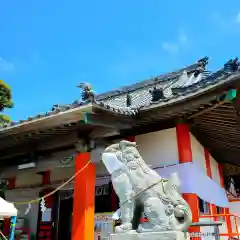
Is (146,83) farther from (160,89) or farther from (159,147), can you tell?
(159,147)

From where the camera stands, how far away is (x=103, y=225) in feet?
26.3

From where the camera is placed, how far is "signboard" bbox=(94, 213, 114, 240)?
7855mm

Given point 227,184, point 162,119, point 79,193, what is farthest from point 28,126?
point 227,184

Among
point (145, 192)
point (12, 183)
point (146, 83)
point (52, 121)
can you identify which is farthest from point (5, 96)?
point (145, 192)

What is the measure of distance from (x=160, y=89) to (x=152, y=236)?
4.44 metres

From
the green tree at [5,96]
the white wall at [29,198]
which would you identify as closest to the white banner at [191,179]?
the white wall at [29,198]

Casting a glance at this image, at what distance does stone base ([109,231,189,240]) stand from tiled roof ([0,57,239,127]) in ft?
9.29

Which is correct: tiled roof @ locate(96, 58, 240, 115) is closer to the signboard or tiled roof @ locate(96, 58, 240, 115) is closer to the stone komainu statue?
the stone komainu statue

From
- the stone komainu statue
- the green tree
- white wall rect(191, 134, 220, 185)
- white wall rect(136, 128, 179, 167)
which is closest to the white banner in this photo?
white wall rect(136, 128, 179, 167)

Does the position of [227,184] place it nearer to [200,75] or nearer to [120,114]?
[200,75]

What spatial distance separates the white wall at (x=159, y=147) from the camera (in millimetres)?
7844

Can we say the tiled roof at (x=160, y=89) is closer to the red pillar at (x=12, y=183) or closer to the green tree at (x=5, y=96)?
the red pillar at (x=12, y=183)

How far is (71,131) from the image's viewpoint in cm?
770

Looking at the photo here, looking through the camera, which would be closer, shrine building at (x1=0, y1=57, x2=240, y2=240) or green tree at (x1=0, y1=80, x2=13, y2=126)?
shrine building at (x1=0, y1=57, x2=240, y2=240)
